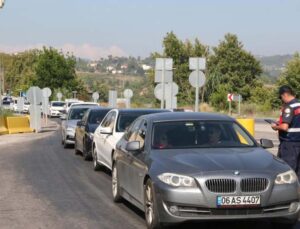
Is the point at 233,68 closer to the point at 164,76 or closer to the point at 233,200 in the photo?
the point at 164,76

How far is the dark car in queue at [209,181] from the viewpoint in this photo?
23.1 ft

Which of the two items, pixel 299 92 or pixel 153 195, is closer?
pixel 153 195

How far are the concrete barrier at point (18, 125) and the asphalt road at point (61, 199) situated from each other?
15.6 meters

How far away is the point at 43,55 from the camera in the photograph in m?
89.5

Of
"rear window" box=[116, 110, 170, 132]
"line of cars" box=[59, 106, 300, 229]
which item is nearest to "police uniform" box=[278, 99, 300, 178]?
"line of cars" box=[59, 106, 300, 229]

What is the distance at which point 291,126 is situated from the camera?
962 centimetres

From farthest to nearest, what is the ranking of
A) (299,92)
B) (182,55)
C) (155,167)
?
(182,55) < (299,92) < (155,167)

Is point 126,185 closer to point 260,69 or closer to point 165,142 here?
point 165,142

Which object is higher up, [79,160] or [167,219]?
[167,219]

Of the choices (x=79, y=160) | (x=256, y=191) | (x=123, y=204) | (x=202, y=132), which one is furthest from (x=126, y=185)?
(x=79, y=160)

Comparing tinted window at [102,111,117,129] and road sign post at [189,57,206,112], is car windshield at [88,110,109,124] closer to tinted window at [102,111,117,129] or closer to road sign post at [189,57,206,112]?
tinted window at [102,111,117,129]

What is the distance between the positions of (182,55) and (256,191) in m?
74.3

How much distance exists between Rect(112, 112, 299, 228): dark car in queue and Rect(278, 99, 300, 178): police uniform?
137 centimetres

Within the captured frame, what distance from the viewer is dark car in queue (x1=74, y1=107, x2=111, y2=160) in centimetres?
1716
